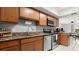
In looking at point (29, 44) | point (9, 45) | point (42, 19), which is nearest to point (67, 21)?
point (42, 19)

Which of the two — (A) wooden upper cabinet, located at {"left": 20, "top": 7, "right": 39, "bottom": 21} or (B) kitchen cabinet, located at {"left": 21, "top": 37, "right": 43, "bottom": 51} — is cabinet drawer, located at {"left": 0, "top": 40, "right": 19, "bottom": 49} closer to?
(B) kitchen cabinet, located at {"left": 21, "top": 37, "right": 43, "bottom": 51}

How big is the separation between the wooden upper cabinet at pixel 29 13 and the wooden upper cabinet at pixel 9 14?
10.6 inches

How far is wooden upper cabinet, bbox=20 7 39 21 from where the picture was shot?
3471mm

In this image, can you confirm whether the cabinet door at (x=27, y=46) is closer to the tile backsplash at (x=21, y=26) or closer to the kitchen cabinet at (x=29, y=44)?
the kitchen cabinet at (x=29, y=44)

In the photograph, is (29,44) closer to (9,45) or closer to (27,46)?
(27,46)

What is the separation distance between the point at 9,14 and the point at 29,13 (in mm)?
1127

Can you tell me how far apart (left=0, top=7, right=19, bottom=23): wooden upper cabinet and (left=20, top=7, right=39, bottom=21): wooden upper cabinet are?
10.6 inches

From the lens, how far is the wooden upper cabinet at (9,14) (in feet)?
8.71

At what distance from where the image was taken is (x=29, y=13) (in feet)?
12.9

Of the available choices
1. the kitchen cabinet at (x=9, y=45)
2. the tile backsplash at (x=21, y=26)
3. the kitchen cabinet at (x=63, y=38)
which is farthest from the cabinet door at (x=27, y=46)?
the kitchen cabinet at (x=63, y=38)
